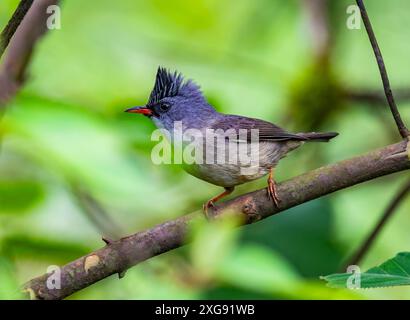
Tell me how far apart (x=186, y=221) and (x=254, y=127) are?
48.4 inches

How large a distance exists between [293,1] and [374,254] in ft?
6.95

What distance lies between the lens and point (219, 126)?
393 centimetres

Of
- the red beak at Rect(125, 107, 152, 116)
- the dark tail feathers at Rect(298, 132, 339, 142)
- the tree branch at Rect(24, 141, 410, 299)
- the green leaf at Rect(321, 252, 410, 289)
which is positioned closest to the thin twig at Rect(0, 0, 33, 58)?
the tree branch at Rect(24, 141, 410, 299)

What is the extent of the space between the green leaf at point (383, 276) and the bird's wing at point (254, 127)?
1886mm

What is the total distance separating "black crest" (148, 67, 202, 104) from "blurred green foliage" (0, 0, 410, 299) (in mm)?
236

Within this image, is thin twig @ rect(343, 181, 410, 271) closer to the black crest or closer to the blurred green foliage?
the blurred green foliage

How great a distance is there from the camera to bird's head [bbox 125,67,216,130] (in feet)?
12.8

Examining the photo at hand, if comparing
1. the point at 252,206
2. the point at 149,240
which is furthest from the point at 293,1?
the point at 149,240

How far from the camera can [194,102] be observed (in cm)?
395

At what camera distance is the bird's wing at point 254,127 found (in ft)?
12.7

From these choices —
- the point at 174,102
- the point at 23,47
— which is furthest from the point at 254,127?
the point at 23,47

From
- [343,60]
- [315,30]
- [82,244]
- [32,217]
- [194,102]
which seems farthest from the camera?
[343,60]

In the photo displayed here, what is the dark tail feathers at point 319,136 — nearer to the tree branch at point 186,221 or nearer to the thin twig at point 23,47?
the tree branch at point 186,221
